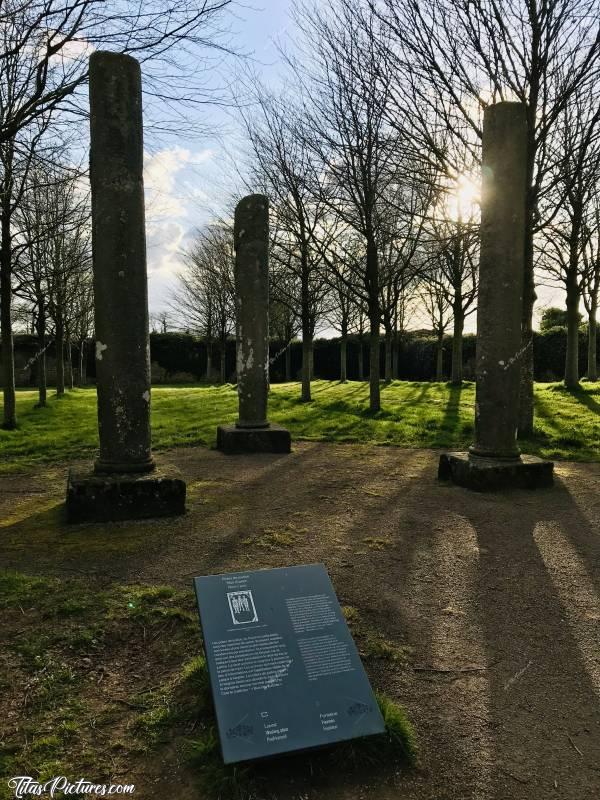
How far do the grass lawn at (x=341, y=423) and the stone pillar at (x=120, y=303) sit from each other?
9.51 ft

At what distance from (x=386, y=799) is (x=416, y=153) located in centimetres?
931

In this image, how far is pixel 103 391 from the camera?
5270 mm

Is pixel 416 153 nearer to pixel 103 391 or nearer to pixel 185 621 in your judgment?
pixel 103 391

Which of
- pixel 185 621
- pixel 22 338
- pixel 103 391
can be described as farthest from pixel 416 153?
pixel 22 338

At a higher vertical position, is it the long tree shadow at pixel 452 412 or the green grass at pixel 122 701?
the long tree shadow at pixel 452 412

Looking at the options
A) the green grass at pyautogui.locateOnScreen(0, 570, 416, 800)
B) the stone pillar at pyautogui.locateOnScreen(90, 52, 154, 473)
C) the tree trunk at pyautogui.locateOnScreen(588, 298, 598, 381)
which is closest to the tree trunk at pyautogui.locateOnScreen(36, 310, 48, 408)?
the stone pillar at pyautogui.locateOnScreen(90, 52, 154, 473)

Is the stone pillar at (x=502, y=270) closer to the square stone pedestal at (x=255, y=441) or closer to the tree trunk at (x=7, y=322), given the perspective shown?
the square stone pedestal at (x=255, y=441)

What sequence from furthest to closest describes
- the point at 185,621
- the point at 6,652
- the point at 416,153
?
the point at 416,153
the point at 185,621
the point at 6,652

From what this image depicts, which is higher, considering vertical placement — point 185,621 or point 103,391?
point 103,391

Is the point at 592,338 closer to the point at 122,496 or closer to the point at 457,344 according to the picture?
the point at 457,344

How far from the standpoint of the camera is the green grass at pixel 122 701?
2.10 metres

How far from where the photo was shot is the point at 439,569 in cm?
400

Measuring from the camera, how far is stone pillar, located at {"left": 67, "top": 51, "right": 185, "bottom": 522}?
16.6 feet

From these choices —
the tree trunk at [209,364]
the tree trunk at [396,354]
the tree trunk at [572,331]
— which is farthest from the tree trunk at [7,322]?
the tree trunk at [209,364]
